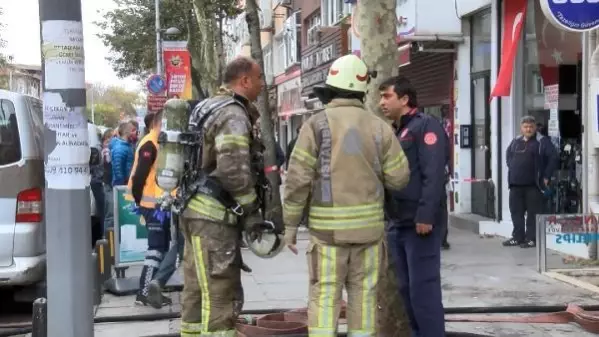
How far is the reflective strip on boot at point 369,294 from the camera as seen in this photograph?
4.86 meters

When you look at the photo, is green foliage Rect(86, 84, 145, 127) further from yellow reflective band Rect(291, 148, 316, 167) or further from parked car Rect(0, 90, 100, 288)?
yellow reflective band Rect(291, 148, 316, 167)

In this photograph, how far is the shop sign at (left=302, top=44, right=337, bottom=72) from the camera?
23.1m

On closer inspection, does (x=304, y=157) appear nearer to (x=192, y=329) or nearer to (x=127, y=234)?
(x=192, y=329)

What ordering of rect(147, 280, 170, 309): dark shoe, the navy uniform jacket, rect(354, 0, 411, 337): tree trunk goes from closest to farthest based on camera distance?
1. the navy uniform jacket
2. rect(354, 0, 411, 337): tree trunk
3. rect(147, 280, 170, 309): dark shoe

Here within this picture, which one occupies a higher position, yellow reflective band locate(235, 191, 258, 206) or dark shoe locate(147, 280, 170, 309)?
yellow reflective band locate(235, 191, 258, 206)

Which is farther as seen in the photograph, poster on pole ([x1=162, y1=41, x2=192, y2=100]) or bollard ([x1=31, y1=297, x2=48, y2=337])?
poster on pole ([x1=162, y1=41, x2=192, y2=100])

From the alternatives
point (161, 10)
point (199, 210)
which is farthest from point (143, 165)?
point (161, 10)

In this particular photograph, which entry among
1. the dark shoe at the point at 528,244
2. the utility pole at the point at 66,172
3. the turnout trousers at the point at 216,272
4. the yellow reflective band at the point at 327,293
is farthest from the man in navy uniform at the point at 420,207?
the dark shoe at the point at 528,244

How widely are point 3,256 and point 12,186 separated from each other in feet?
2.03

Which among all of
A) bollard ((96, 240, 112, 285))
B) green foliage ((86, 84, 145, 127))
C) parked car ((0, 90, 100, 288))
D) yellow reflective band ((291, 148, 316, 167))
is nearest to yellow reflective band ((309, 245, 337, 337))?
yellow reflective band ((291, 148, 316, 167))

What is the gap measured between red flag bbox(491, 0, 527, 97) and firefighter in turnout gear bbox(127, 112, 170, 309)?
6314 mm

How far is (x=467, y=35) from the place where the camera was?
1470 centimetres

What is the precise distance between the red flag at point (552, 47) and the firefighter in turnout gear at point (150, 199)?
6.74 m

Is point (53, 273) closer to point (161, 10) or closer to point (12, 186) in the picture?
point (12, 186)
